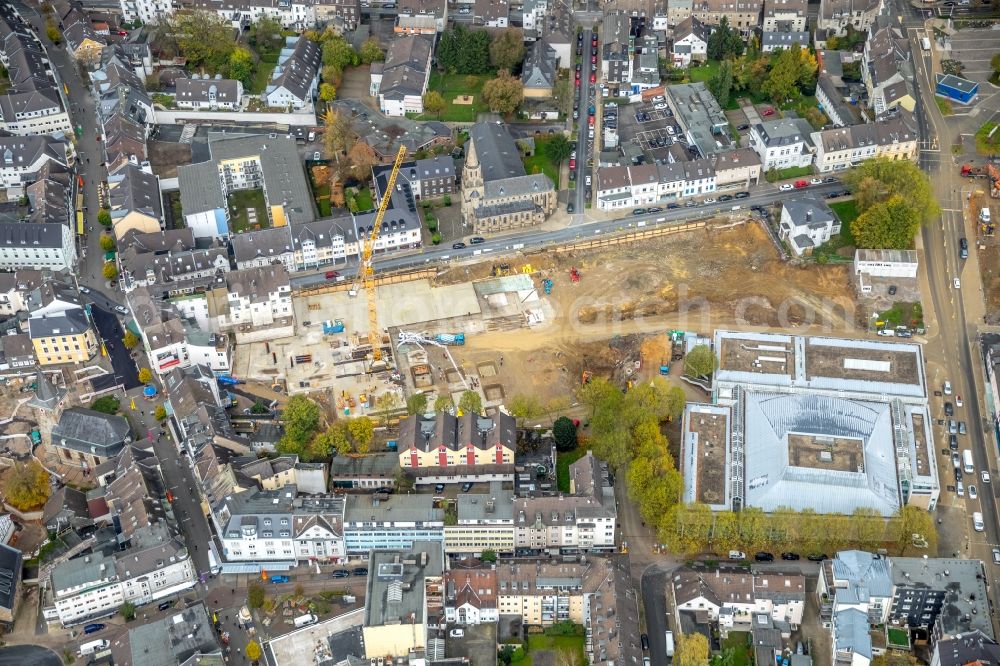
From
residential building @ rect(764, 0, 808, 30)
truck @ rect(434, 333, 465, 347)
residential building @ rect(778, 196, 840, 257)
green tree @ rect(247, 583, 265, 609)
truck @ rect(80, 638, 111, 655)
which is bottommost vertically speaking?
truck @ rect(80, 638, 111, 655)

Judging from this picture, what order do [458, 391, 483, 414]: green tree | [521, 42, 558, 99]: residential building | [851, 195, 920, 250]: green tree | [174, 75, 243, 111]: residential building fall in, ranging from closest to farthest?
[458, 391, 483, 414]: green tree → [851, 195, 920, 250]: green tree → [174, 75, 243, 111]: residential building → [521, 42, 558, 99]: residential building

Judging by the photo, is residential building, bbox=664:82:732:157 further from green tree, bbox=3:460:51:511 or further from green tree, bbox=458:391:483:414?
green tree, bbox=3:460:51:511

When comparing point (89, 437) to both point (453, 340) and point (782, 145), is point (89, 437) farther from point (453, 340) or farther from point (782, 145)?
point (782, 145)

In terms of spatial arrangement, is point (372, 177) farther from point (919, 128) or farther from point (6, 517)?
point (919, 128)

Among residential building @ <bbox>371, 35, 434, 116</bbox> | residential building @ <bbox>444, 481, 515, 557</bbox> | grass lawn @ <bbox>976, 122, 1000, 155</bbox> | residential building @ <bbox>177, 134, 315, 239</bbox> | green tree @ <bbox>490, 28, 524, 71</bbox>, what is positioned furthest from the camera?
green tree @ <bbox>490, 28, 524, 71</bbox>

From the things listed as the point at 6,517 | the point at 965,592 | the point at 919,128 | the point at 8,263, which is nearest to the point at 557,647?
the point at 965,592

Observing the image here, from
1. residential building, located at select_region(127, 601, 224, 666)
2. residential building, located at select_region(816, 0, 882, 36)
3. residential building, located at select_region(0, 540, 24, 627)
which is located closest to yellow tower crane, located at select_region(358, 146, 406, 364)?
residential building, located at select_region(127, 601, 224, 666)

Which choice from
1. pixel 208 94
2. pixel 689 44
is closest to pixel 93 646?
pixel 208 94
